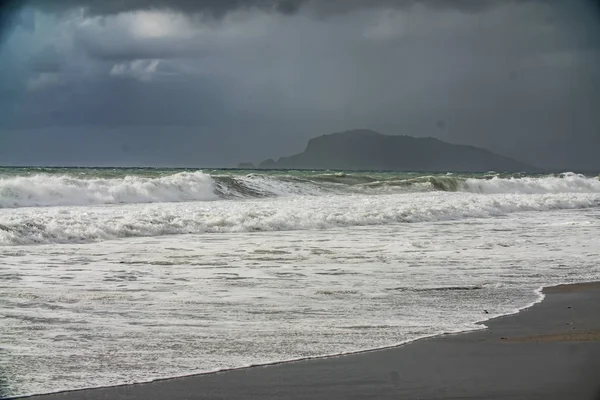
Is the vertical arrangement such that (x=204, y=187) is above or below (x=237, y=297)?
above

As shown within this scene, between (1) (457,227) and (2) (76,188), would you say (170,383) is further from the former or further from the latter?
(2) (76,188)

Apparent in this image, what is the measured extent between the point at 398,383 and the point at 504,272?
511 cm

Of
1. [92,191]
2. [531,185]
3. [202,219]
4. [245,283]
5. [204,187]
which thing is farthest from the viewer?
[531,185]

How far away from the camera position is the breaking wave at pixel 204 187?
72.9ft

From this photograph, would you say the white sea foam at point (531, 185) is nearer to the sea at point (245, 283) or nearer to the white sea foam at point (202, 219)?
the white sea foam at point (202, 219)

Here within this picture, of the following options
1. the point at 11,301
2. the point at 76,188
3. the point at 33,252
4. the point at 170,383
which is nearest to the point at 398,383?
the point at 170,383

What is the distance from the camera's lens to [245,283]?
804 centimetres

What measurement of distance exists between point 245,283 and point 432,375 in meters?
3.73

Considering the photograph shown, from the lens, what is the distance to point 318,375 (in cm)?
451

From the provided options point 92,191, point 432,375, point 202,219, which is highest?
point 92,191

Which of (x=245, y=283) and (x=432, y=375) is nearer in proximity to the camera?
(x=432, y=375)

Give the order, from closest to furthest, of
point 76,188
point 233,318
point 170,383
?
point 170,383
point 233,318
point 76,188

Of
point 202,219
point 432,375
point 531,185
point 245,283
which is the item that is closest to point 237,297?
point 245,283

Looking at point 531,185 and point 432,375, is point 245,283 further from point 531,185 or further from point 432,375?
point 531,185
